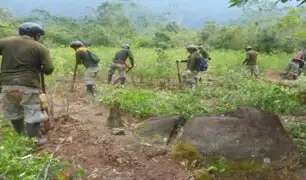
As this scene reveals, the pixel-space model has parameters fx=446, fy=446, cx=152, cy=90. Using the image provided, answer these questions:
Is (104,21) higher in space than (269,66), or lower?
higher

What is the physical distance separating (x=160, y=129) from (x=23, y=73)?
2.16 meters

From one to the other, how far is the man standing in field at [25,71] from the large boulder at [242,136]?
196cm

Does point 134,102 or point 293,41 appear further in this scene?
point 293,41

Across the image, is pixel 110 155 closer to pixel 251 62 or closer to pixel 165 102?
pixel 165 102

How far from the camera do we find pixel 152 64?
1484cm

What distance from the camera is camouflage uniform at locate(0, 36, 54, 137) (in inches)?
215

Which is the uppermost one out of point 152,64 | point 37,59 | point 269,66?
point 37,59

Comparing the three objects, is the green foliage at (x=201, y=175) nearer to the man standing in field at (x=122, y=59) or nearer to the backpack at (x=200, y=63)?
the backpack at (x=200, y=63)

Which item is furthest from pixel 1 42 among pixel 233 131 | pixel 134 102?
pixel 134 102

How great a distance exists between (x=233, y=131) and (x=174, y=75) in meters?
9.62

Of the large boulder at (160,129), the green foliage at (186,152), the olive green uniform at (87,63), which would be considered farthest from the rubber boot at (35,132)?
the olive green uniform at (87,63)

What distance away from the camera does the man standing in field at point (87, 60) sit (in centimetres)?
1059

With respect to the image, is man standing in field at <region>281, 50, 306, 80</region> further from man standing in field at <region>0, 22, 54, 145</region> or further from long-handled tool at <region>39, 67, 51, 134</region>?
man standing in field at <region>0, 22, 54, 145</region>

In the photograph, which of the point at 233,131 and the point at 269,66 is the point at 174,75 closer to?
the point at 269,66
